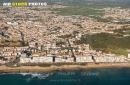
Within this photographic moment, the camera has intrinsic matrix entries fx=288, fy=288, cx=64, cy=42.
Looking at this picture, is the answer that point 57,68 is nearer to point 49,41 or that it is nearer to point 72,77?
point 72,77

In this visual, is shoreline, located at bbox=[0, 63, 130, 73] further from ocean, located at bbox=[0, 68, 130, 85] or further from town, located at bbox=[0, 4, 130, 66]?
town, located at bbox=[0, 4, 130, 66]

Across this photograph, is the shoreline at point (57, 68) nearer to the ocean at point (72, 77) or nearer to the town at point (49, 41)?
the ocean at point (72, 77)

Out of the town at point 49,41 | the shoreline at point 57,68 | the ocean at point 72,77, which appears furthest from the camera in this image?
the town at point 49,41

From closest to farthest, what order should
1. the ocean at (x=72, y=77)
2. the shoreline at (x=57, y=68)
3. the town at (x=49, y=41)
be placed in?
the ocean at (x=72, y=77)
the shoreline at (x=57, y=68)
the town at (x=49, y=41)

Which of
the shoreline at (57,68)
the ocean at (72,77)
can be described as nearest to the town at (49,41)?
the shoreline at (57,68)

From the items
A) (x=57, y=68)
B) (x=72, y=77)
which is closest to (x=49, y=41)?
(x=57, y=68)

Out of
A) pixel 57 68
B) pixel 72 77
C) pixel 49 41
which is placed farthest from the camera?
pixel 49 41

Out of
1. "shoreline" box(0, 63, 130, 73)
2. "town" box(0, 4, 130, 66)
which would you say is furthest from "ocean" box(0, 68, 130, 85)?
"town" box(0, 4, 130, 66)

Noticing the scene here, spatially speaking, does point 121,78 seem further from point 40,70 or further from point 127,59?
point 40,70

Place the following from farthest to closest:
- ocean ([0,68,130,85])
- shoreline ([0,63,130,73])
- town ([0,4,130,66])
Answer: town ([0,4,130,66]), shoreline ([0,63,130,73]), ocean ([0,68,130,85])
